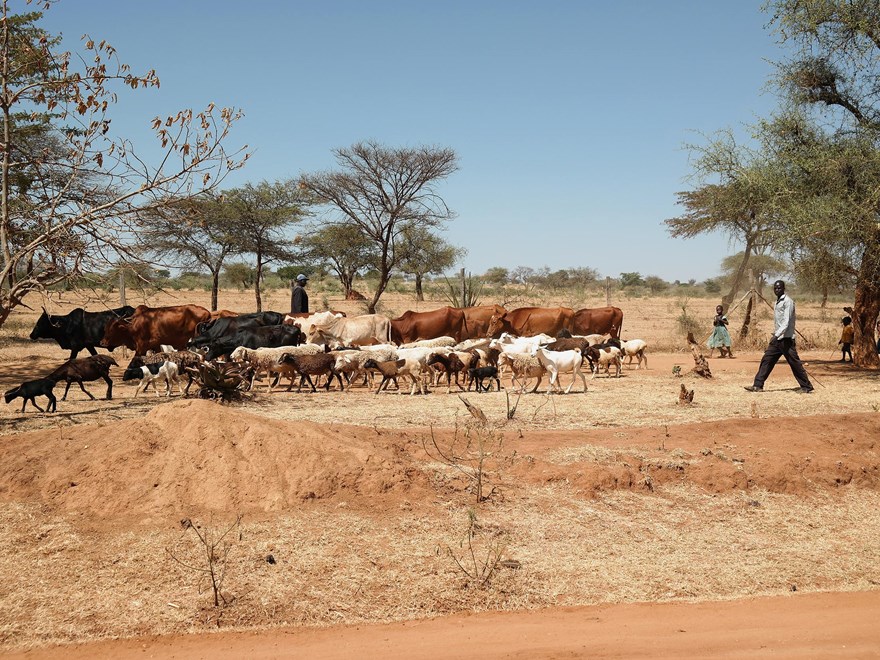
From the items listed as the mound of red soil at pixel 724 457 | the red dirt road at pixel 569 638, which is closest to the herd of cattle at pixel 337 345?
the mound of red soil at pixel 724 457

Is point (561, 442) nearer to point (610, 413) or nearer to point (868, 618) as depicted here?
point (610, 413)

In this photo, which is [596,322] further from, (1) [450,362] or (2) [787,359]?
(1) [450,362]

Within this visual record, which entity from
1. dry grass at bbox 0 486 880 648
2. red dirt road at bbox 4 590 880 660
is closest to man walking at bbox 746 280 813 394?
dry grass at bbox 0 486 880 648

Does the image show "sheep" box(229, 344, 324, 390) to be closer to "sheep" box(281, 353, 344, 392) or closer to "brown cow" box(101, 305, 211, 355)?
"sheep" box(281, 353, 344, 392)

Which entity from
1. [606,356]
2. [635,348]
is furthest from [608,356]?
[635,348]

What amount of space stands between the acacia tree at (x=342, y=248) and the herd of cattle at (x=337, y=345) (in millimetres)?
13024

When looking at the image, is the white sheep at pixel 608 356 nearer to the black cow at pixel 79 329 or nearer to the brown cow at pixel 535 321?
the brown cow at pixel 535 321

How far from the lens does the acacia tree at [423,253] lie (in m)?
35.3

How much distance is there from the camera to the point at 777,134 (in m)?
17.2

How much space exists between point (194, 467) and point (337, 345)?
9512 mm

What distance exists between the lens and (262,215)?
3102cm

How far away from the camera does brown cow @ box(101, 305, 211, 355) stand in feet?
57.5

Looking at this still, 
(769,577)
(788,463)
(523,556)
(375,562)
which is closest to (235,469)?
(375,562)

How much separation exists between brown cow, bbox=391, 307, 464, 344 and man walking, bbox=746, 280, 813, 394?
343 inches
